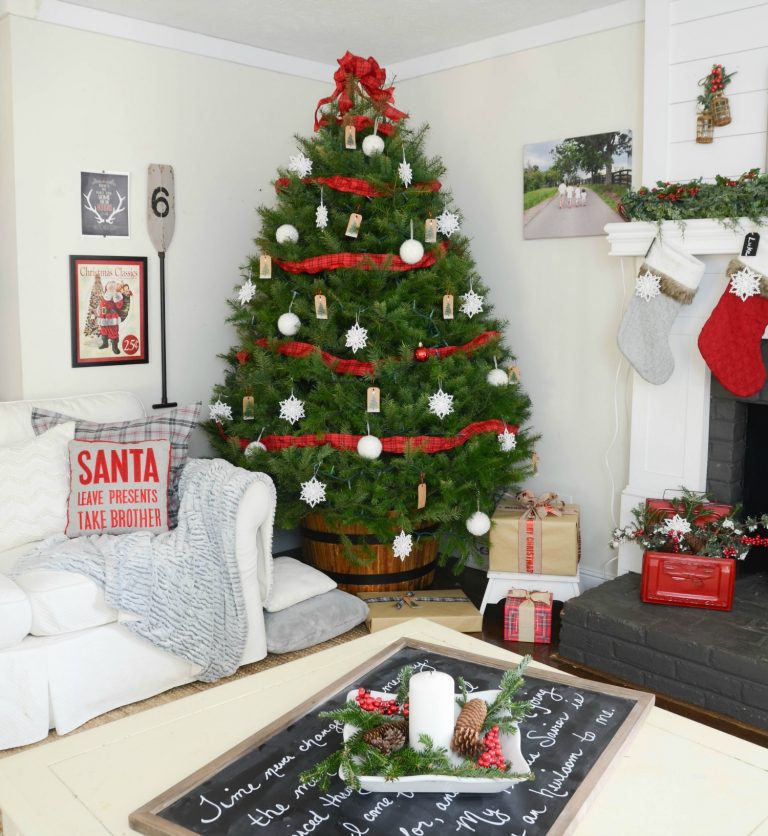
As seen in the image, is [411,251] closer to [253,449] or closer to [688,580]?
[253,449]

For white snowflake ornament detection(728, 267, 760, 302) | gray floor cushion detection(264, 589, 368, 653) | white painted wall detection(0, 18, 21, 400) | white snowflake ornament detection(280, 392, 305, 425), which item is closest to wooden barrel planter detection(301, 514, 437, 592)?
gray floor cushion detection(264, 589, 368, 653)

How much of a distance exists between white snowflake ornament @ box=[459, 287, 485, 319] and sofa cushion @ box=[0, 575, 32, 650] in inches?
74.4

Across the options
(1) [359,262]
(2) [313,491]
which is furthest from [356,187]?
(2) [313,491]

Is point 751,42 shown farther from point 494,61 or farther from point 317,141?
point 317,141

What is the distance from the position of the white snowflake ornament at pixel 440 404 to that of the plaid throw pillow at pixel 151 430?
897 mm

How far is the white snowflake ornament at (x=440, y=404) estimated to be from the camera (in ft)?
10.6

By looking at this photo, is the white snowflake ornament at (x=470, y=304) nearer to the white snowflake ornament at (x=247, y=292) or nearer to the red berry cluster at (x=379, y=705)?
the white snowflake ornament at (x=247, y=292)

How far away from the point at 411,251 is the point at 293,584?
1323mm

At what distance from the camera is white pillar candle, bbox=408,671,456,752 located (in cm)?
138

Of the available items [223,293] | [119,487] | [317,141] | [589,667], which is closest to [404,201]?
[317,141]

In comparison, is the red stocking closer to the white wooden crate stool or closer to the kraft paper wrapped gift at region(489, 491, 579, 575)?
the kraft paper wrapped gift at region(489, 491, 579, 575)

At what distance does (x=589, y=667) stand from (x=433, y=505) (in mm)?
806

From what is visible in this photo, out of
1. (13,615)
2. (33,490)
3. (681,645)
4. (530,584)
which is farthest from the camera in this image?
(530,584)

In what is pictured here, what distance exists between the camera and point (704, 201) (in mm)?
2943
